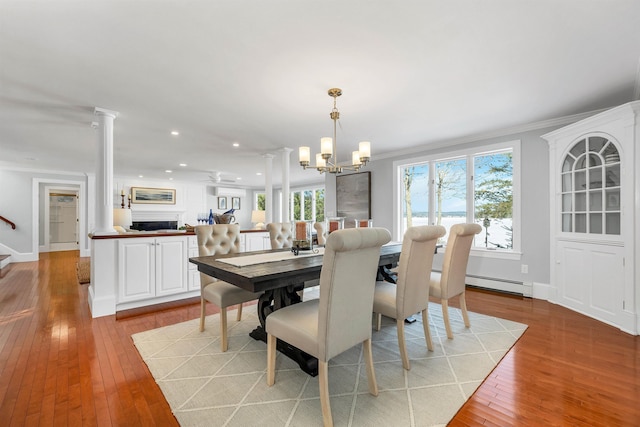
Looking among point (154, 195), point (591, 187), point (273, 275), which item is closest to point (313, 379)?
point (273, 275)

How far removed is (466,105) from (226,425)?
3530 millimetres

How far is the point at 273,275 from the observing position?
68.1 inches

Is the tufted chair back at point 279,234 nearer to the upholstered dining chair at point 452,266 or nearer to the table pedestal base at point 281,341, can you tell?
the table pedestal base at point 281,341

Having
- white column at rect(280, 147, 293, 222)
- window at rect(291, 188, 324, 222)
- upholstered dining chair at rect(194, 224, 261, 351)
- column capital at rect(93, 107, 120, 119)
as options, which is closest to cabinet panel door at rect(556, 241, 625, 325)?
upholstered dining chair at rect(194, 224, 261, 351)

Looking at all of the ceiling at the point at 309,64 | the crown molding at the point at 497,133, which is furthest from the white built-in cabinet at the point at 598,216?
the ceiling at the point at 309,64

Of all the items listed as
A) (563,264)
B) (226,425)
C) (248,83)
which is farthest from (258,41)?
(563,264)

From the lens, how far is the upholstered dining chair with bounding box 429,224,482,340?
8.02ft

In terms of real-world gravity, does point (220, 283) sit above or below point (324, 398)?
above

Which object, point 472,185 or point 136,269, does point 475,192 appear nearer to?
point 472,185

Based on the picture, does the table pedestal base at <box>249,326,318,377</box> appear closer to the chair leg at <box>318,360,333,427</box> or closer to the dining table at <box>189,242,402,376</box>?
the dining table at <box>189,242,402,376</box>

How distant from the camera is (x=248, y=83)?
2.55 metres

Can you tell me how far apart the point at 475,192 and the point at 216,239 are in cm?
382

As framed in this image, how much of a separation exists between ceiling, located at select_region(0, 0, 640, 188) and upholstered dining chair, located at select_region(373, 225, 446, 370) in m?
1.36

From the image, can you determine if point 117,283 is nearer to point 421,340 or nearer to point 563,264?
point 421,340
